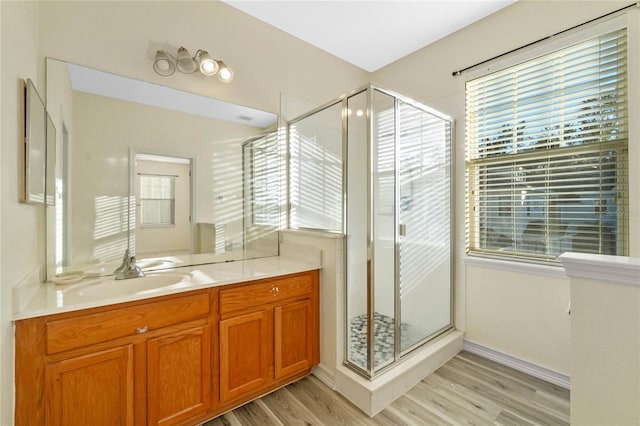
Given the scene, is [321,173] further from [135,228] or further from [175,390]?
[175,390]

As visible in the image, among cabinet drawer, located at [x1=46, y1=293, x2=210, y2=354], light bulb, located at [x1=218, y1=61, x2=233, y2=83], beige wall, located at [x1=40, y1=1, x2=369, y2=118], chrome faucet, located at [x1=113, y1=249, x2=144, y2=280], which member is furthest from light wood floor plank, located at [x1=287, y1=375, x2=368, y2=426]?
light bulb, located at [x1=218, y1=61, x2=233, y2=83]

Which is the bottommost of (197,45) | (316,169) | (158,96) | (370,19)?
(316,169)

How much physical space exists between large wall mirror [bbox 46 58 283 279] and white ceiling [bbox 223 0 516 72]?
2.62ft

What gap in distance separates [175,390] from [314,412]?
2.64ft

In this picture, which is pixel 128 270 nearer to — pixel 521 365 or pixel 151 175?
pixel 151 175

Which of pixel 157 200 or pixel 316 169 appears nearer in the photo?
pixel 157 200

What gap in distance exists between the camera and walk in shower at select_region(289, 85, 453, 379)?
190 centimetres

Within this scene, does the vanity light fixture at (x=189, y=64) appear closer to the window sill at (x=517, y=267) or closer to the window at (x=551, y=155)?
the window at (x=551, y=155)

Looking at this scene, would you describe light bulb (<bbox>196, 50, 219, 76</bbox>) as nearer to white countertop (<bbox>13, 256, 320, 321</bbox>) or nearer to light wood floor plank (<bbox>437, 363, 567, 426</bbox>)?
white countertop (<bbox>13, 256, 320, 321</bbox>)

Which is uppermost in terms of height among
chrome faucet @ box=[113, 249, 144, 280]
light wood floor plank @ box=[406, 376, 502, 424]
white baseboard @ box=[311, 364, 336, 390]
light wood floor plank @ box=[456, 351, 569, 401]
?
chrome faucet @ box=[113, 249, 144, 280]

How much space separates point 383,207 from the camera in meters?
1.98

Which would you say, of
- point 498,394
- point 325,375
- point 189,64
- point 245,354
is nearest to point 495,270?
point 498,394

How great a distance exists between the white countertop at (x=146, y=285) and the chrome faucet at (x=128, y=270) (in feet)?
0.14

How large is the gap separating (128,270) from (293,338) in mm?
1124
